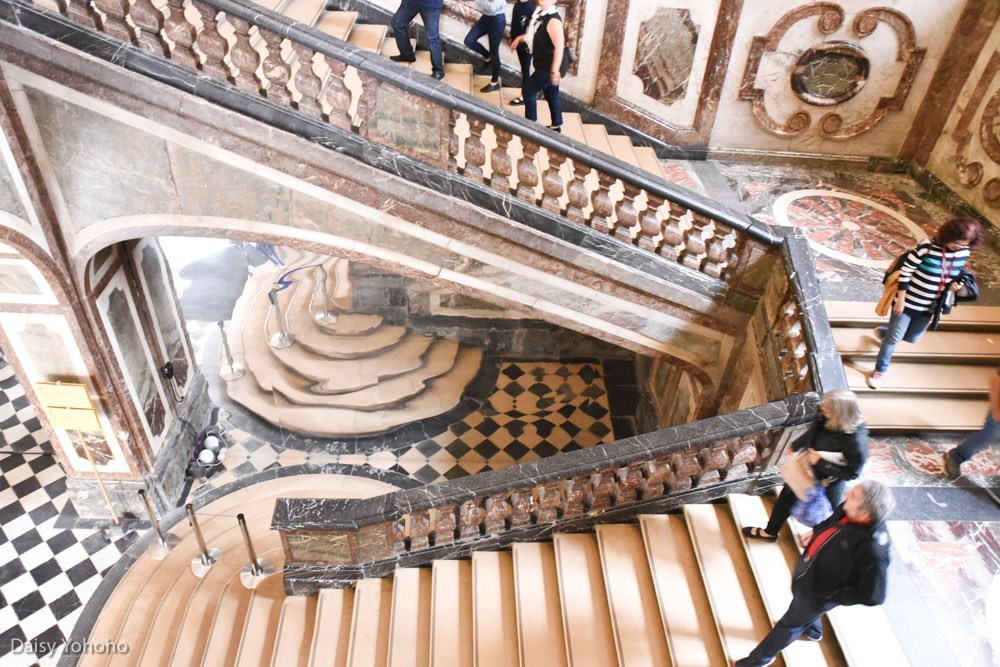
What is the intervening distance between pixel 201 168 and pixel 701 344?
4051 mm

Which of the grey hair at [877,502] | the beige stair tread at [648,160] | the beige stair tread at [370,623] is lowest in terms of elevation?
the beige stair tread at [370,623]

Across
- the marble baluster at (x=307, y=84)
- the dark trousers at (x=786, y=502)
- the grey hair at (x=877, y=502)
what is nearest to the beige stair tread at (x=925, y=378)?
the dark trousers at (x=786, y=502)

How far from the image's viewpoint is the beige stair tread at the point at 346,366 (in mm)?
8641

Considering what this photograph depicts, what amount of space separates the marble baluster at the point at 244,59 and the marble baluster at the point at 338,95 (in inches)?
17.6

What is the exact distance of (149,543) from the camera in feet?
22.2

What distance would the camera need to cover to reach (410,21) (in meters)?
6.53

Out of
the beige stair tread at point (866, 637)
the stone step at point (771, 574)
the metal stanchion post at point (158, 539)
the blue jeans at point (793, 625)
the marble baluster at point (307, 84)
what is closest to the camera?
the blue jeans at point (793, 625)

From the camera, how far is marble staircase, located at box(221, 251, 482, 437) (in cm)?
845

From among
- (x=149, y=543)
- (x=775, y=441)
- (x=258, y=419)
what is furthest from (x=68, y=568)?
(x=775, y=441)

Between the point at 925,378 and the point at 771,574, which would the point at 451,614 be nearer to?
the point at 771,574

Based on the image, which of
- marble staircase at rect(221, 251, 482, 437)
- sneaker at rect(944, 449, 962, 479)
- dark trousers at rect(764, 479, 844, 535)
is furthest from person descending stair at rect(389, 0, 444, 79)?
sneaker at rect(944, 449, 962, 479)

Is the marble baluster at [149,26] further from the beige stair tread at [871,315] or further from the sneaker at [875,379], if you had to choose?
the sneaker at [875,379]

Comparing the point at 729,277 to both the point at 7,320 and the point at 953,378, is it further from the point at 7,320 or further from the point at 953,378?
the point at 7,320

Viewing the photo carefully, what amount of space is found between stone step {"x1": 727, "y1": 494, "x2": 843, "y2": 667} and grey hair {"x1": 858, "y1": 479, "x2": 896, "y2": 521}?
1337 mm
